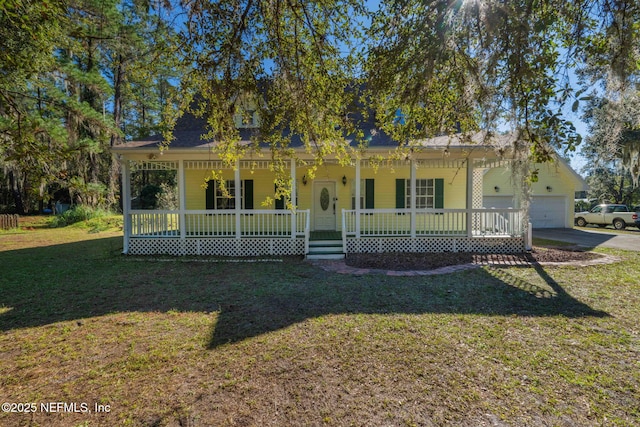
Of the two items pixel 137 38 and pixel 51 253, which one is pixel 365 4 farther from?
pixel 137 38

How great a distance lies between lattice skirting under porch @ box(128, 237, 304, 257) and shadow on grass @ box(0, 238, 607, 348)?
124 cm

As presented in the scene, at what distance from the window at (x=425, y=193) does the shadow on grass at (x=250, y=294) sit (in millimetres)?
4060

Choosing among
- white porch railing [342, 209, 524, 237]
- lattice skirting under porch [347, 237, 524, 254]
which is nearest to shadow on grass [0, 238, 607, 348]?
lattice skirting under porch [347, 237, 524, 254]

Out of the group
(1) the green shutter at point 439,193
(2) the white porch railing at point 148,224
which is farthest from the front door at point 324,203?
(2) the white porch railing at point 148,224

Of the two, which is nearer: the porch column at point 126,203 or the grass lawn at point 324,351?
the grass lawn at point 324,351

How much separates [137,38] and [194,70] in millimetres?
15718

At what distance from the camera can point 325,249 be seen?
28.4 ft

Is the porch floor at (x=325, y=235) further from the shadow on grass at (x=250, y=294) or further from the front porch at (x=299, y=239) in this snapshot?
the shadow on grass at (x=250, y=294)

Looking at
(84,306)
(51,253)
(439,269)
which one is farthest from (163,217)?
(439,269)

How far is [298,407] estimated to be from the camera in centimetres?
241

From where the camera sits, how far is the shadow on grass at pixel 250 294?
4379mm

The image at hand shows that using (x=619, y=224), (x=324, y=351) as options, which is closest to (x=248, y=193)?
(x=324, y=351)

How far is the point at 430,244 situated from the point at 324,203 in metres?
3.99

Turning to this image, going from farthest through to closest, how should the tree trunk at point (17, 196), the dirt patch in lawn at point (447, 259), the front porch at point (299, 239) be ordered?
the tree trunk at point (17, 196) < the front porch at point (299, 239) < the dirt patch in lawn at point (447, 259)
